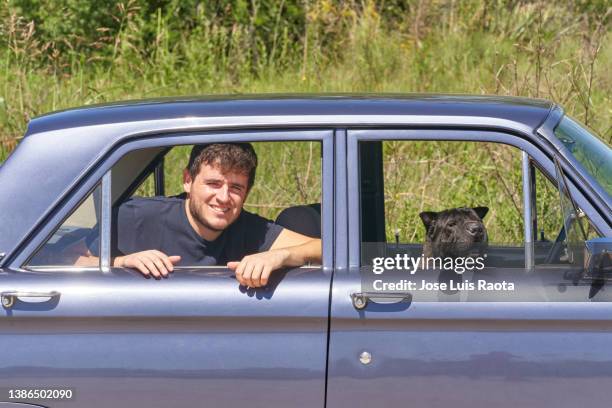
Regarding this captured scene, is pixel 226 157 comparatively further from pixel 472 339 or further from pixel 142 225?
pixel 472 339

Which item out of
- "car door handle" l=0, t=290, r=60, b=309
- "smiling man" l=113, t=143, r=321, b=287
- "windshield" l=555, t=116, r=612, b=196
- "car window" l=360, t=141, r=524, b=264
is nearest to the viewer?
"car door handle" l=0, t=290, r=60, b=309

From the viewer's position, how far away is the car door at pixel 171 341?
141 inches

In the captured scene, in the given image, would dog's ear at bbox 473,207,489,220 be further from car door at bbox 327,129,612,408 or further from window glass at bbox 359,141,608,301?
car door at bbox 327,129,612,408

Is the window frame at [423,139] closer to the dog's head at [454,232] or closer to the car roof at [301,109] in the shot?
the car roof at [301,109]

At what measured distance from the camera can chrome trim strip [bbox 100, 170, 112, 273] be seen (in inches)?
147

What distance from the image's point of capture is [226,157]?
3945mm

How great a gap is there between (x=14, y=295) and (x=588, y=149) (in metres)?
1.89

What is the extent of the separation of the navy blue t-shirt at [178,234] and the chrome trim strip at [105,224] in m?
0.05

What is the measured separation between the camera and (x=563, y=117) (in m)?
4.00

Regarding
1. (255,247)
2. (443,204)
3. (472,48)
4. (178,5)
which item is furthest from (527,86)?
(255,247)

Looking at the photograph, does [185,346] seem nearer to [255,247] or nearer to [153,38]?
[255,247]

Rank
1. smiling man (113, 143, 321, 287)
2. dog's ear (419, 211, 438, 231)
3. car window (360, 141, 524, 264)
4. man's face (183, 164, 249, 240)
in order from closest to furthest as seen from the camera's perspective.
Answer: smiling man (113, 143, 321, 287) → man's face (183, 164, 249, 240) → dog's ear (419, 211, 438, 231) → car window (360, 141, 524, 264)

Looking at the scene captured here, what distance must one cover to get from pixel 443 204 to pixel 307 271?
400cm

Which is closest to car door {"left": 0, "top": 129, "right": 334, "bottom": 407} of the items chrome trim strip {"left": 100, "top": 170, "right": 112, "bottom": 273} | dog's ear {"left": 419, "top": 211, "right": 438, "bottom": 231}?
Answer: chrome trim strip {"left": 100, "top": 170, "right": 112, "bottom": 273}
